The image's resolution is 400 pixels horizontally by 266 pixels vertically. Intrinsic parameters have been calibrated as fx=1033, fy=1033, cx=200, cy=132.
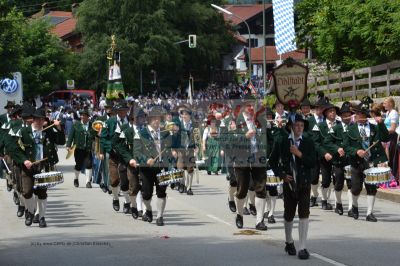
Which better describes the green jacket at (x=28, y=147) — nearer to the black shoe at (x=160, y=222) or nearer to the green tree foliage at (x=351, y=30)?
the black shoe at (x=160, y=222)

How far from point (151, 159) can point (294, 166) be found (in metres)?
4.32

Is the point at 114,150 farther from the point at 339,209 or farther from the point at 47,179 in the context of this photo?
the point at 339,209

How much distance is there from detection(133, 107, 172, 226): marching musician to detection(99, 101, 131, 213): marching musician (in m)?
0.96

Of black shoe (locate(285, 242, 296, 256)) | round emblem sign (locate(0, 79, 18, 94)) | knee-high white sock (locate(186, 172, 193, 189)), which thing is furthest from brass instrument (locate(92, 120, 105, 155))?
round emblem sign (locate(0, 79, 18, 94))

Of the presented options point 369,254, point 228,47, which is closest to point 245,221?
point 369,254

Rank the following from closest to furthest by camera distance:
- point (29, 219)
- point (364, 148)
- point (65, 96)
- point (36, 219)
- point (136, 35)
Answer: point (29, 219), point (364, 148), point (36, 219), point (65, 96), point (136, 35)

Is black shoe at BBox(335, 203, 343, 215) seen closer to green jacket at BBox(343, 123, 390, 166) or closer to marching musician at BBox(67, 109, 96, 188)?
green jacket at BBox(343, 123, 390, 166)

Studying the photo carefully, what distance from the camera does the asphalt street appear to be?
491 inches

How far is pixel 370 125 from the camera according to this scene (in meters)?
16.9

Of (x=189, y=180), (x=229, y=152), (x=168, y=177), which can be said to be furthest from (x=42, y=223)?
(x=189, y=180)

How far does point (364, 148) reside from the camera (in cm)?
1677

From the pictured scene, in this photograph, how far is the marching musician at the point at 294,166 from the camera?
41.4 feet

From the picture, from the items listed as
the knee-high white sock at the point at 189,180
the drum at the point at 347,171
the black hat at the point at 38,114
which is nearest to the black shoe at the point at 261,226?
the drum at the point at 347,171

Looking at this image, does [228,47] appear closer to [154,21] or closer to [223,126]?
[154,21]
